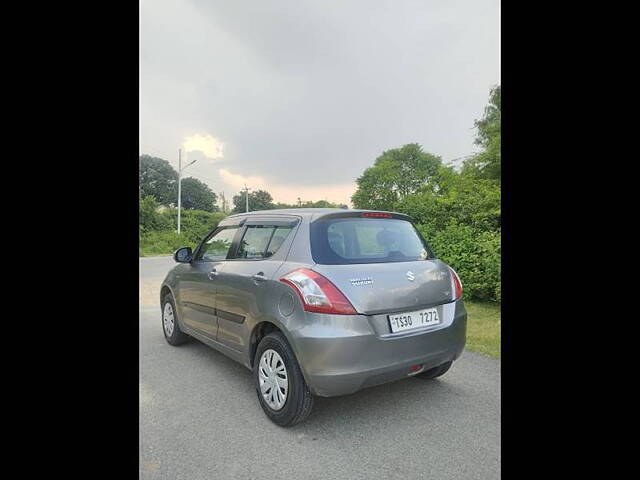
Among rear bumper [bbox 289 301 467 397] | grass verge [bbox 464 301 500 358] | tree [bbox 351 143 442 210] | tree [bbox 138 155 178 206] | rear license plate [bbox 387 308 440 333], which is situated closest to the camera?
rear bumper [bbox 289 301 467 397]

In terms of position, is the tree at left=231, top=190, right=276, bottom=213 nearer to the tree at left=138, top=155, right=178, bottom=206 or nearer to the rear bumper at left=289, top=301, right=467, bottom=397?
the tree at left=138, top=155, right=178, bottom=206

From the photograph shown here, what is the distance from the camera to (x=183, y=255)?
13.2 ft

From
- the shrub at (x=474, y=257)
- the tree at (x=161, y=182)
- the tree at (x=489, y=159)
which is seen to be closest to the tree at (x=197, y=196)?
the tree at (x=161, y=182)

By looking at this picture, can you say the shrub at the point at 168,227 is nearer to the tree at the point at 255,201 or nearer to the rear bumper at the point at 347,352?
the tree at the point at 255,201

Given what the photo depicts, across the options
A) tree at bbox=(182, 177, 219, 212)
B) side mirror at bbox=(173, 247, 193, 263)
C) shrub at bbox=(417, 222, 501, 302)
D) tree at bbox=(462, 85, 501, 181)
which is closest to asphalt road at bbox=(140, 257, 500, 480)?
side mirror at bbox=(173, 247, 193, 263)

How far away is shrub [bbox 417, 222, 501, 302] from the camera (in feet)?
19.3

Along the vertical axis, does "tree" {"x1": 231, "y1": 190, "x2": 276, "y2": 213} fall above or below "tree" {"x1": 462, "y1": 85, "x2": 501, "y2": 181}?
above

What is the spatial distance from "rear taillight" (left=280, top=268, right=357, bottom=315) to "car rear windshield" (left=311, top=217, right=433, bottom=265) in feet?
0.50

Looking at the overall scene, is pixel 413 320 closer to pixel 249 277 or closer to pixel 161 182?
pixel 249 277

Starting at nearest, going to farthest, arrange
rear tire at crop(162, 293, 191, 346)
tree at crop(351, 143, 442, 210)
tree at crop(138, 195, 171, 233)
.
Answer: rear tire at crop(162, 293, 191, 346), tree at crop(351, 143, 442, 210), tree at crop(138, 195, 171, 233)

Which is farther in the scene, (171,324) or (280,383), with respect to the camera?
(171,324)

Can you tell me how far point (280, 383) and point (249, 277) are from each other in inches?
33.5

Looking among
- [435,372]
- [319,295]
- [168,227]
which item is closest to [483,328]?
[435,372]
